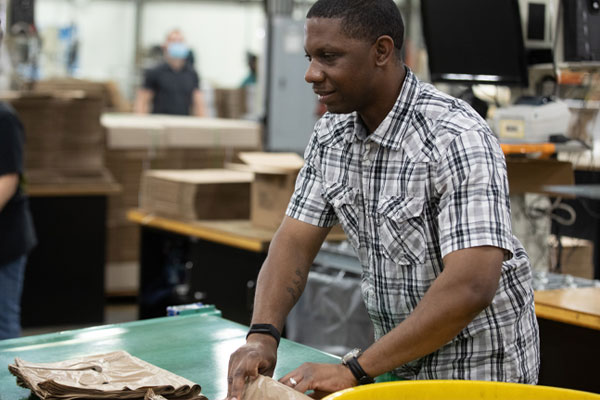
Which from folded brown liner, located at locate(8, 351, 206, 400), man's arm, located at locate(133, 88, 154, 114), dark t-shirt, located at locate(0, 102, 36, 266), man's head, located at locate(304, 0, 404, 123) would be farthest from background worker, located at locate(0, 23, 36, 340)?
man's arm, located at locate(133, 88, 154, 114)

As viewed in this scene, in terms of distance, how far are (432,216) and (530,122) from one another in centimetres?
197

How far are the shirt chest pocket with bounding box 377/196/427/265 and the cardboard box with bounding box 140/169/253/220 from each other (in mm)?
2959

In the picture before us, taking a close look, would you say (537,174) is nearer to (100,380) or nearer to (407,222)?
(407,222)

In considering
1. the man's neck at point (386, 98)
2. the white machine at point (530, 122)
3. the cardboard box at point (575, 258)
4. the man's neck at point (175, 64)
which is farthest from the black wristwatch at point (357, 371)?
the man's neck at point (175, 64)

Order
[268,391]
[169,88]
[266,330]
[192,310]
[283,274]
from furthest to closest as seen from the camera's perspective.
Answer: [169,88] → [192,310] → [283,274] → [266,330] → [268,391]

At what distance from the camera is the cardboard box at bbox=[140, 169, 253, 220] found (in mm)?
4785

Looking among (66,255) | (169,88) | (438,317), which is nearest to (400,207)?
(438,317)

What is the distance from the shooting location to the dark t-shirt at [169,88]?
29.5ft

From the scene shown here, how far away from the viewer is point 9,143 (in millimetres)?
3609

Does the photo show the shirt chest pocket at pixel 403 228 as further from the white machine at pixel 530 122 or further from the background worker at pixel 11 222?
the background worker at pixel 11 222

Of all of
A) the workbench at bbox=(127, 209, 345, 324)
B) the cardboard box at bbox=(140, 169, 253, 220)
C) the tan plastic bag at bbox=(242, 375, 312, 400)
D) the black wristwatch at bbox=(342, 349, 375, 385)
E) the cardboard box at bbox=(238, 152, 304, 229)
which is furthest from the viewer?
the cardboard box at bbox=(140, 169, 253, 220)

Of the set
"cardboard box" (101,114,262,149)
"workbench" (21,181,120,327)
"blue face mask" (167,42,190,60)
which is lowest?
"workbench" (21,181,120,327)

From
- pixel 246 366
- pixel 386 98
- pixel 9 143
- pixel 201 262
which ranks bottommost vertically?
pixel 201 262

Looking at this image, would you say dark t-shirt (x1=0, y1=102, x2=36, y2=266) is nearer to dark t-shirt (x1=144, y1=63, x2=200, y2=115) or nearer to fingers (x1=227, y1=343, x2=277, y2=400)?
fingers (x1=227, y1=343, x2=277, y2=400)
